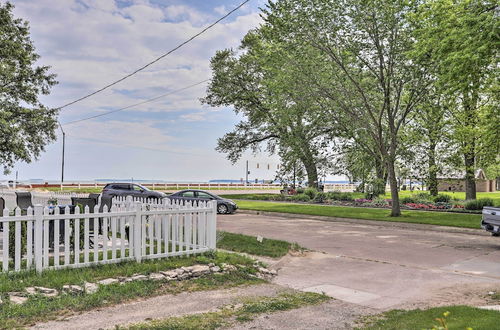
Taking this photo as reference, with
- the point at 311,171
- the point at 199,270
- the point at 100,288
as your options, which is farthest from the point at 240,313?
the point at 311,171

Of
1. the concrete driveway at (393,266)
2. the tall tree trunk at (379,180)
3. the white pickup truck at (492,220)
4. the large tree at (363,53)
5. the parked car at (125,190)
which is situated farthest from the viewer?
the tall tree trunk at (379,180)

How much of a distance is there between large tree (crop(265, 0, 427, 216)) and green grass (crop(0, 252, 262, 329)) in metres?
15.1

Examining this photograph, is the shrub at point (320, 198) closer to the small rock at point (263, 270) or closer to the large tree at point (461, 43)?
the large tree at point (461, 43)

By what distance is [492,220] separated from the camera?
12.6 metres

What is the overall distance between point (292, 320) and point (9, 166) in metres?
40.0

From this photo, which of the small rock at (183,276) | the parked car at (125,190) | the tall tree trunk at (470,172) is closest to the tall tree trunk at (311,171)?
the tall tree trunk at (470,172)

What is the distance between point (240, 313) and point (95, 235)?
3.34 meters

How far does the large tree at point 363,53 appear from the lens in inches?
809

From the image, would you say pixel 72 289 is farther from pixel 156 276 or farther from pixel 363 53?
pixel 363 53

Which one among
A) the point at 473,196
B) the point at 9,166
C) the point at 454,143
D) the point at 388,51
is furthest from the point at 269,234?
the point at 9,166

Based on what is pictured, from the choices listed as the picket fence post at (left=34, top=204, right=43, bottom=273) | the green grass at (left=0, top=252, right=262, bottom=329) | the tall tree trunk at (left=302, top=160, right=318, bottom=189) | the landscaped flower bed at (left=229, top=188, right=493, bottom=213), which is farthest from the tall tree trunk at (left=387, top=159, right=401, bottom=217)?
the picket fence post at (left=34, top=204, right=43, bottom=273)

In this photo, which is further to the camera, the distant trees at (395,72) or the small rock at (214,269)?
the distant trees at (395,72)

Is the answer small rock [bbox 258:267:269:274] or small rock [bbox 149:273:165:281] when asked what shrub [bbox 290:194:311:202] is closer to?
small rock [bbox 258:267:269:274]

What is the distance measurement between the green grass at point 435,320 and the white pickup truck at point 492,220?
25.3 feet
